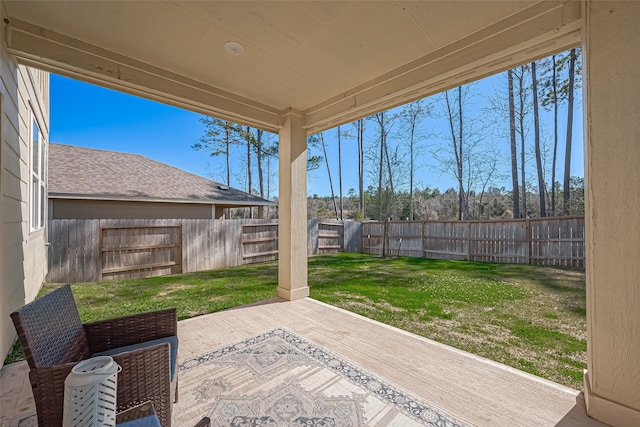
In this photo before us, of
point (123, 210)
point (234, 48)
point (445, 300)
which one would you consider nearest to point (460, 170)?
point (445, 300)

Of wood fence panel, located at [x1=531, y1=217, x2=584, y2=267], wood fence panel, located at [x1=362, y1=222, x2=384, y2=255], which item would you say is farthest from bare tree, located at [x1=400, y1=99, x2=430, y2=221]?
wood fence panel, located at [x1=531, y1=217, x2=584, y2=267]

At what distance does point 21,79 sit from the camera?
3.07m

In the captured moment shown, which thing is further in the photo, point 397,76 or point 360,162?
point 360,162

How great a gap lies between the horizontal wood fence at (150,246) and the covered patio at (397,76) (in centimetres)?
463

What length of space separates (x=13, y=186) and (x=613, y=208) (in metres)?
4.77

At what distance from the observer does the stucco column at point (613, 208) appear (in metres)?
1.63

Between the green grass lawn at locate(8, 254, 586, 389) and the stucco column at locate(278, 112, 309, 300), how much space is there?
54 cm

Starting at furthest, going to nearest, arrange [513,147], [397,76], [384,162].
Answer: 1. [384,162]
2. [513,147]
3. [397,76]

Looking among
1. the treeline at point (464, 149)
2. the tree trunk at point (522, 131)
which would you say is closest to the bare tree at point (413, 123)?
the treeline at point (464, 149)

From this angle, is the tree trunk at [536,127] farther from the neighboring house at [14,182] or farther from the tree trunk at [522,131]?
the neighboring house at [14,182]

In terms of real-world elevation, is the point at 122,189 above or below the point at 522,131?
below

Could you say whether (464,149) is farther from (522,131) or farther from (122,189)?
(122,189)

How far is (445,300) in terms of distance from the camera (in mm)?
4441

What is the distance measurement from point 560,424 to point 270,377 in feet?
6.35
